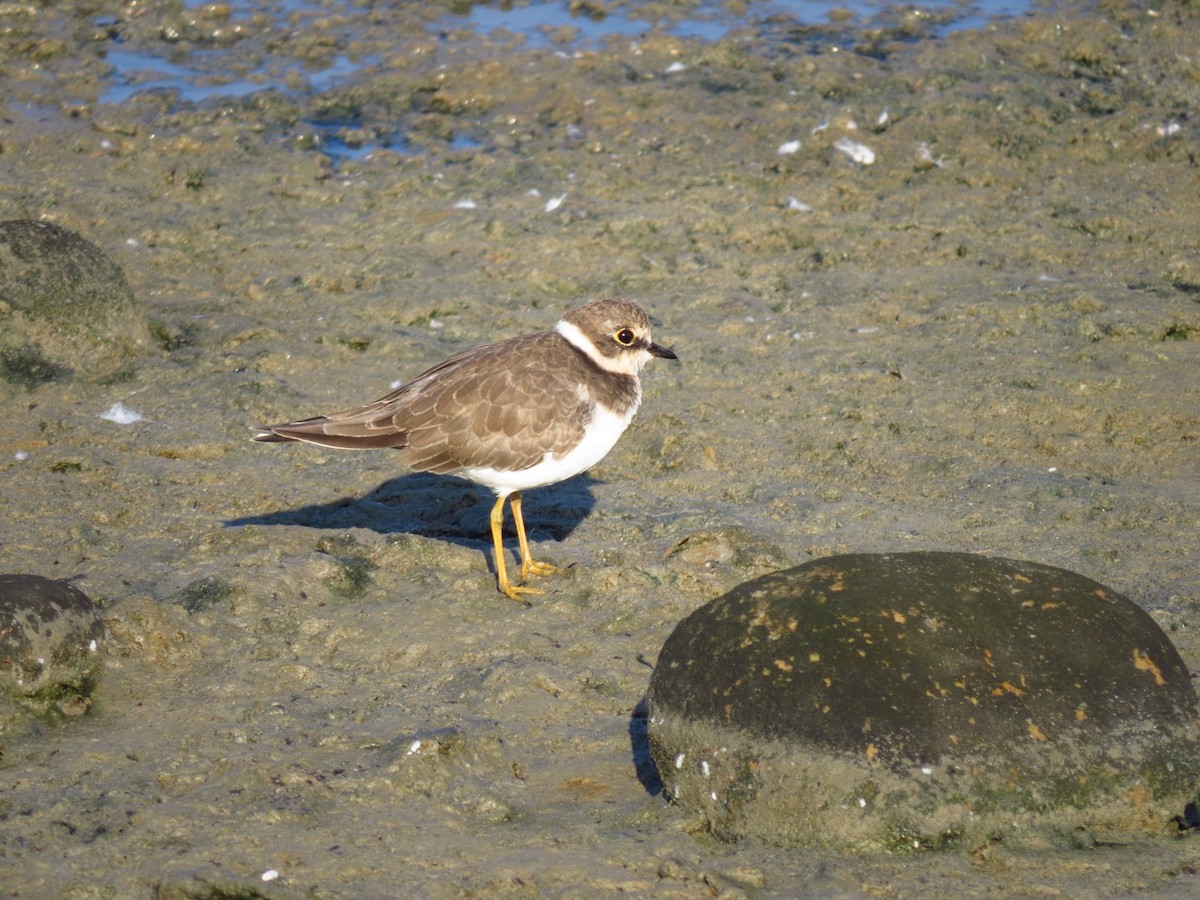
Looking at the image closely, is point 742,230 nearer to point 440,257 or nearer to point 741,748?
point 440,257

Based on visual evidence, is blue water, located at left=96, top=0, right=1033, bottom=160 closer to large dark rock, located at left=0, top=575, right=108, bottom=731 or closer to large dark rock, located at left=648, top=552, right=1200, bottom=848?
large dark rock, located at left=0, top=575, right=108, bottom=731

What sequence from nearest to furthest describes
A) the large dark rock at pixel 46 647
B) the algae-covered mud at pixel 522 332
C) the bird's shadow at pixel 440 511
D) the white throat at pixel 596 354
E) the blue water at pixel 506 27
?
the algae-covered mud at pixel 522 332
the large dark rock at pixel 46 647
the white throat at pixel 596 354
the bird's shadow at pixel 440 511
the blue water at pixel 506 27

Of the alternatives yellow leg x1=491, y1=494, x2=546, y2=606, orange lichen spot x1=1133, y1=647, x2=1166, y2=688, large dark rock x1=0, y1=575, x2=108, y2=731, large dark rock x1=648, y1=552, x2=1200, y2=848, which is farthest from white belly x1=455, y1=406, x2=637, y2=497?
orange lichen spot x1=1133, y1=647, x2=1166, y2=688

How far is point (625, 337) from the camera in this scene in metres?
6.87

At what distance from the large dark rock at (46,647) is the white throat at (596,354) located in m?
2.81

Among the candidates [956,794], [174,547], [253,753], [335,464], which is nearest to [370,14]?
[335,464]

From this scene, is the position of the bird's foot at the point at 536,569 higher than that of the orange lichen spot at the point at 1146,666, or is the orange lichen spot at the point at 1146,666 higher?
the orange lichen spot at the point at 1146,666

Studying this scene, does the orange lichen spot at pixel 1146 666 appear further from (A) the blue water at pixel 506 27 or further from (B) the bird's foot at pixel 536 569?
(A) the blue water at pixel 506 27

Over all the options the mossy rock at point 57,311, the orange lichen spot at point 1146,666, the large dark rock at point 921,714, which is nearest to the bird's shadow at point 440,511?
the mossy rock at point 57,311

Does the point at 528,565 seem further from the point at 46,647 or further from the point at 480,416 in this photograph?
the point at 46,647

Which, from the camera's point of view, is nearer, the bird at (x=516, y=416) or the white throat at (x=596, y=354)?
the bird at (x=516, y=416)

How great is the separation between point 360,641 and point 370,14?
11.1 metres

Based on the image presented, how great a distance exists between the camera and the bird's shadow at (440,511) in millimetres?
7074


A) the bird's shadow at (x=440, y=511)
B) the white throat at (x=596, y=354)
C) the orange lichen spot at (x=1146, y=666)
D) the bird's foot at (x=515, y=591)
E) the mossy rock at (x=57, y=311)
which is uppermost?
the orange lichen spot at (x=1146, y=666)
